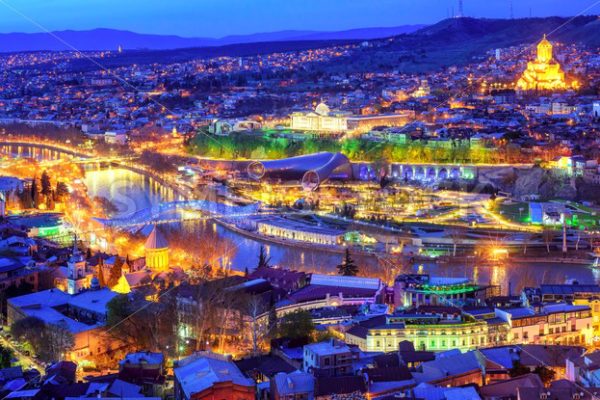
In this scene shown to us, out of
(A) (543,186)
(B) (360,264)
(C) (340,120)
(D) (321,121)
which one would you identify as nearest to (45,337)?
(B) (360,264)

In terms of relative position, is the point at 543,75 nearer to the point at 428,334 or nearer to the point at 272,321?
the point at 272,321

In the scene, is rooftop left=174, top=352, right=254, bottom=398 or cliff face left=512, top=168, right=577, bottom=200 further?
cliff face left=512, top=168, right=577, bottom=200

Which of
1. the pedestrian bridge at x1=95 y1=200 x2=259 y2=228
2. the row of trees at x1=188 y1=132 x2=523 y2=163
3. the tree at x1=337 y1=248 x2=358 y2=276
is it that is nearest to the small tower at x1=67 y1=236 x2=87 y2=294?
the tree at x1=337 y1=248 x2=358 y2=276

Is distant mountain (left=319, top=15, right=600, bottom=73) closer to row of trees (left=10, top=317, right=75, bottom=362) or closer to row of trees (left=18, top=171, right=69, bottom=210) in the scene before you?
row of trees (left=18, top=171, right=69, bottom=210)

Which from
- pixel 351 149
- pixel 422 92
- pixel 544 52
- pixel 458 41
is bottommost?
pixel 351 149

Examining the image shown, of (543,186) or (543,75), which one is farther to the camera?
(543,75)

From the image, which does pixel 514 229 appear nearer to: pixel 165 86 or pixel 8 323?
pixel 8 323

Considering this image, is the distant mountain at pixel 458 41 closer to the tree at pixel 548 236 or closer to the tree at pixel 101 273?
the tree at pixel 548 236

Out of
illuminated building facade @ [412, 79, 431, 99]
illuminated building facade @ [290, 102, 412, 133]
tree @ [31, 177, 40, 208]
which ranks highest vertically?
illuminated building facade @ [412, 79, 431, 99]
